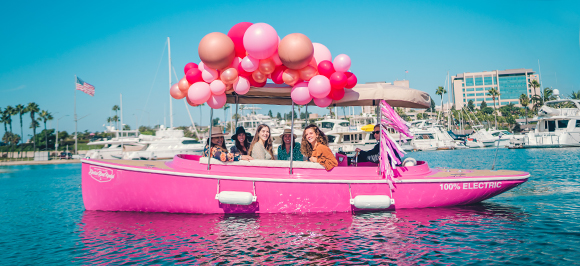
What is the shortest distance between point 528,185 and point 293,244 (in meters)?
9.18

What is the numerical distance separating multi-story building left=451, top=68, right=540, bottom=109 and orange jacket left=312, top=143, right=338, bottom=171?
14886 cm

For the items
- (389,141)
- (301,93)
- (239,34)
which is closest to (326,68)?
(301,93)

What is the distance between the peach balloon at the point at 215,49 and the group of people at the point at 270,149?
5.54ft

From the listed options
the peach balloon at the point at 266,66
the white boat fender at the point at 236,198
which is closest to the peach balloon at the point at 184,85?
the peach balloon at the point at 266,66

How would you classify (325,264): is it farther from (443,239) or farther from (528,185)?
(528,185)

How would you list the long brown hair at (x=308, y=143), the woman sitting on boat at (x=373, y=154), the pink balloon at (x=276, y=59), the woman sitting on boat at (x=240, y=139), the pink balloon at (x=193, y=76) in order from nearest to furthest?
the pink balloon at (x=276, y=59) < the pink balloon at (x=193, y=76) < the long brown hair at (x=308, y=143) < the woman sitting on boat at (x=373, y=154) < the woman sitting on boat at (x=240, y=139)

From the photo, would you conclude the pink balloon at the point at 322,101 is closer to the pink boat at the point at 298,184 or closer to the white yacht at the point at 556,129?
the pink boat at the point at 298,184

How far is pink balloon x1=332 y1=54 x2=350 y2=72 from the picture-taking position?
247 inches

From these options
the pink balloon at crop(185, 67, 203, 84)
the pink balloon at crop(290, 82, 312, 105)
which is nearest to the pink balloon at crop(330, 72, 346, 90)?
the pink balloon at crop(290, 82, 312, 105)

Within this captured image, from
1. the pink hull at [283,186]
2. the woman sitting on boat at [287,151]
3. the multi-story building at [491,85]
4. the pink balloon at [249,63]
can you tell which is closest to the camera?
the pink balloon at [249,63]

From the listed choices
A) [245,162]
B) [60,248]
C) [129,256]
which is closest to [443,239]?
[245,162]

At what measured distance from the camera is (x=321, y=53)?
21.6ft

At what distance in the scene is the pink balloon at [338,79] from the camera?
617 cm

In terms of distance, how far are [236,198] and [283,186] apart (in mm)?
906
